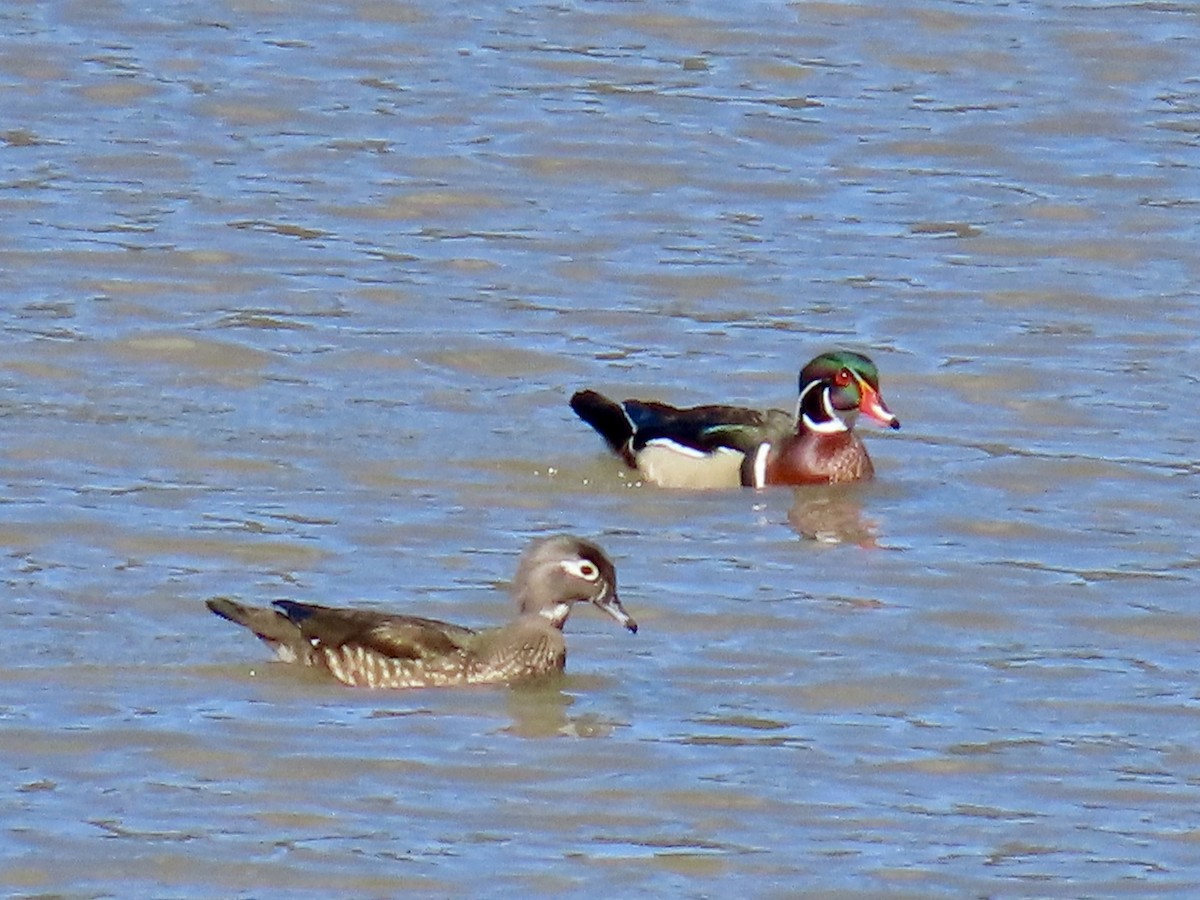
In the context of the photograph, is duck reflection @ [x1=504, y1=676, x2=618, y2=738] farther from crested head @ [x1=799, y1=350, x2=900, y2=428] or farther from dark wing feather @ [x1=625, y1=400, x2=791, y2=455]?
crested head @ [x1=799, y1=350, x2=900, y2=428]

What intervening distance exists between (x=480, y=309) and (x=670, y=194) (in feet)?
8.41

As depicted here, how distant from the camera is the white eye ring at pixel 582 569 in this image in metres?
10.8

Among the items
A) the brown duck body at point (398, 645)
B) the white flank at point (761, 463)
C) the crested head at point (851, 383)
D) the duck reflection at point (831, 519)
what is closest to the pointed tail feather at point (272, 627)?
the brown duck body at point (398, 645)

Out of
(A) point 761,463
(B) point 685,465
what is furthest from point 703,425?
(A) point 761,463

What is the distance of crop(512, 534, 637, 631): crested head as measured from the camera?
35.5ft

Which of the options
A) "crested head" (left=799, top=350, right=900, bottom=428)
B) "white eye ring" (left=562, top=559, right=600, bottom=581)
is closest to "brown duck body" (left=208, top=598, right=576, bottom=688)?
"white eye ring" (left=562, top=559, right=600, bottom=581)

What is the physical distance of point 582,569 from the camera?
35.5 ft

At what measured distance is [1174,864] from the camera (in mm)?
9102

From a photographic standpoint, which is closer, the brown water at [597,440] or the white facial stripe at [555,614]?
the brown water at [597,440]

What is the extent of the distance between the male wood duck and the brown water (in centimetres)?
10

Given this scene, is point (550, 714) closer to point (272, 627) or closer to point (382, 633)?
point (382, 633)

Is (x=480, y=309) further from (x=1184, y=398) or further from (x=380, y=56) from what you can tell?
(x=380, y=56)

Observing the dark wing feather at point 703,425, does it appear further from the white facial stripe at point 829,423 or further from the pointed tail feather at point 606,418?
the white facial stripe at point 829,423

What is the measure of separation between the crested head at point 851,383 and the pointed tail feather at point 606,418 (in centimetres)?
84
